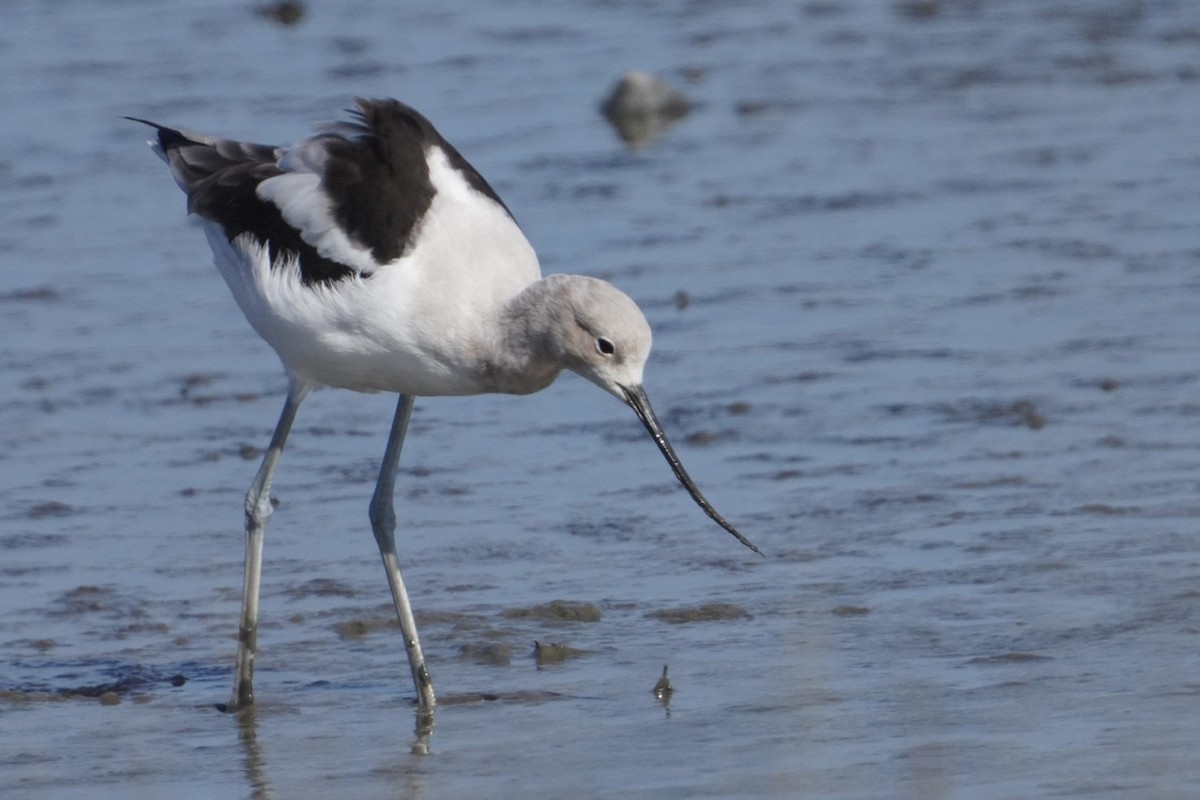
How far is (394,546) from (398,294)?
2.59 feet

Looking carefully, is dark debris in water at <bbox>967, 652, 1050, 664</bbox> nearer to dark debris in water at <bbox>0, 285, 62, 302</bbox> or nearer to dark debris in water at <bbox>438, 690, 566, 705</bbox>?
dark debris in water at <bbox>438, 690, 566, 705</bbox>

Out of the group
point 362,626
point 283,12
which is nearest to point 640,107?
point 283,12

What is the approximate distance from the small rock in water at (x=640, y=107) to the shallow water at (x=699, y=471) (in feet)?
0.45

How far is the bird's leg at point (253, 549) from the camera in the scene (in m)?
5.50

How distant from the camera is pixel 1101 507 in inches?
247

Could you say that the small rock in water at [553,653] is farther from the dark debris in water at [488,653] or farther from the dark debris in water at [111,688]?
the dark debris in water at [111,688]

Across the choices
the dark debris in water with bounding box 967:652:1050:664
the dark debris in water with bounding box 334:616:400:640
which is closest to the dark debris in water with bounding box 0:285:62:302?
the dark debris in water with bounding box 334:616:400:640

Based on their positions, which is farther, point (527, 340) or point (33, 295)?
point (33, 295)

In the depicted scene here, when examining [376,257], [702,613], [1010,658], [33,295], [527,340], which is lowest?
[33,295]

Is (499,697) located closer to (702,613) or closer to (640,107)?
(702,613)

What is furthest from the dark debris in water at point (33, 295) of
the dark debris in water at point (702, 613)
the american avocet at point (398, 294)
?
the dark debris in water at point (702, 613)

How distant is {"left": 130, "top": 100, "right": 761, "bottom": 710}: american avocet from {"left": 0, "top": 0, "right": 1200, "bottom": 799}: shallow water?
1.21ft

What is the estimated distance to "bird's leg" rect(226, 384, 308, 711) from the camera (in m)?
5.50

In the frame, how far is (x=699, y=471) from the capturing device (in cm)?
686
